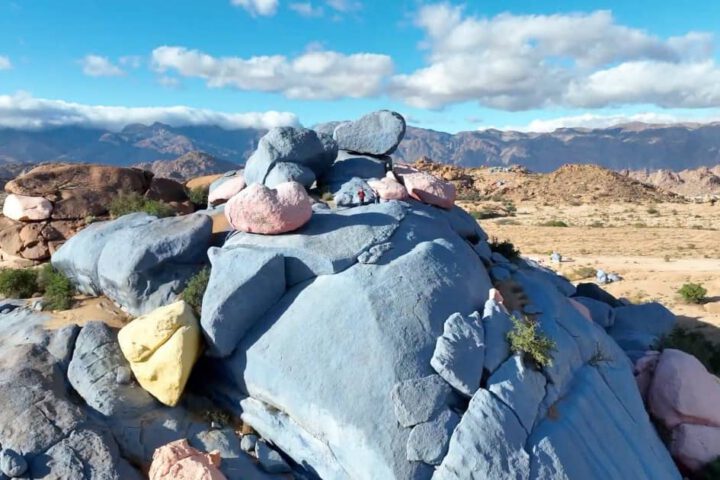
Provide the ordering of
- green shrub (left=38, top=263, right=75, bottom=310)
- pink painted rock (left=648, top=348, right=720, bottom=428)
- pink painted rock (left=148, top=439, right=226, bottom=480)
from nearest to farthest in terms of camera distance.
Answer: pink painted rock (left=148, top=439, right=226, bottom=480), pink painted rock (left=648, top=348, right=720, bottom=428), green shrub (left=38, top=263, right=75, bottom=310)

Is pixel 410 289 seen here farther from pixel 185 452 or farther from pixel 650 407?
pixel 650 407

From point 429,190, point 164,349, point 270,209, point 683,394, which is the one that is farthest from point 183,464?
point 683,394

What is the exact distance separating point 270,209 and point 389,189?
116 inches

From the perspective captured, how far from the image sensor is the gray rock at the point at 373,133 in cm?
1362

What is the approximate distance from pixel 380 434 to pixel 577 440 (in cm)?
294

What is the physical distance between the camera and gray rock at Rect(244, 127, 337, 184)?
39.7 feet

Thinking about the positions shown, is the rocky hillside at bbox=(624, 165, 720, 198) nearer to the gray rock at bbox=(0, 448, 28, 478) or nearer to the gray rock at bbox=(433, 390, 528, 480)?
the gray rock at bbox=(433, 390, 528, 480)

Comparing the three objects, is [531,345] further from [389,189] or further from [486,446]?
[389,189]

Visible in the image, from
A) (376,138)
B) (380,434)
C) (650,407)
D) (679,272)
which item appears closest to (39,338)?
(380,434)

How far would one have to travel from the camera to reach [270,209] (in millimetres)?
9938

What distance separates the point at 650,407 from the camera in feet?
35.2

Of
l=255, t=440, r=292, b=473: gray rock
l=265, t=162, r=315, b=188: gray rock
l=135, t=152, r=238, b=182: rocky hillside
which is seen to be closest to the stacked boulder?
l=265, t=162, r=315, b=188: gray rock

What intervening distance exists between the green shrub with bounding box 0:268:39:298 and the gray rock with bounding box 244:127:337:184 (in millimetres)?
5237

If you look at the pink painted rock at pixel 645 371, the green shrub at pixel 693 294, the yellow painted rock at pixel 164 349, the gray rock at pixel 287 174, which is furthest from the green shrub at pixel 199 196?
the green shrub at pixel 693 294
